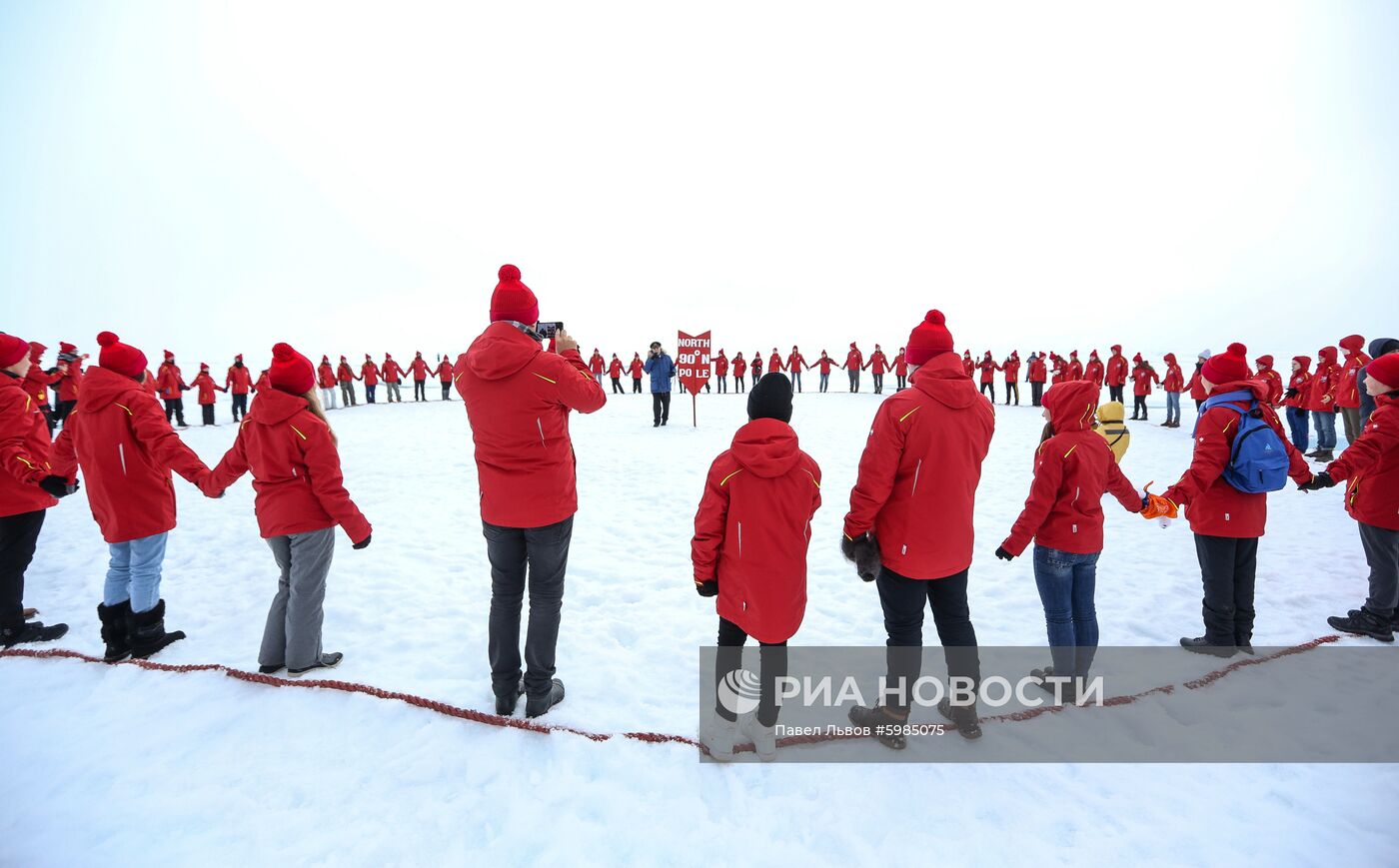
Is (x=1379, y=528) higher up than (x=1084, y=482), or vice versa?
(x=1084, y=482)

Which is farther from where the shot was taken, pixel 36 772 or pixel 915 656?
pixel 915 656

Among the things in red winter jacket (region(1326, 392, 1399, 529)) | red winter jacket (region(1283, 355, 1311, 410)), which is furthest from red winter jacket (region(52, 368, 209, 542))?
red winter jacket (region(1283, 355, 1311, 410))

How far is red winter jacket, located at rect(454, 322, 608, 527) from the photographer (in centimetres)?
297

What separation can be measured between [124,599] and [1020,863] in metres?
5.52

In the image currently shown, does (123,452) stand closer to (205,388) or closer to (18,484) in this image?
(18,484)

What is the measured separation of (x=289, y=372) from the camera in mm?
3402

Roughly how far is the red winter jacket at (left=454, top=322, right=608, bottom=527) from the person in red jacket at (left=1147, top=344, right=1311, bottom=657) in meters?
3.83

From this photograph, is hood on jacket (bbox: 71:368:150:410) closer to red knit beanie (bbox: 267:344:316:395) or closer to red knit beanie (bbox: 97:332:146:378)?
red knit beanie (bbox: 97:332:146:378)

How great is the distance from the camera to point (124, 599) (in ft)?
12.8

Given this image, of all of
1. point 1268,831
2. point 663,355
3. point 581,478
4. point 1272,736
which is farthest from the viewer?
point 663,355

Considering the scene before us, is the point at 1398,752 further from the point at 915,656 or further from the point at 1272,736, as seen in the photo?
the point at 915,656

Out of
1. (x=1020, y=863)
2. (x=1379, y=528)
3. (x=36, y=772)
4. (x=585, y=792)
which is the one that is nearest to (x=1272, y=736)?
(x=1020, y=863)

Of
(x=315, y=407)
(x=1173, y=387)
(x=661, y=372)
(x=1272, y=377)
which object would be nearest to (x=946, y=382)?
(x=315, y=407)

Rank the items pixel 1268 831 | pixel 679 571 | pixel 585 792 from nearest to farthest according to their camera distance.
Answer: pixel 1268 831 < pixel 585 792 < pixel 679 571
